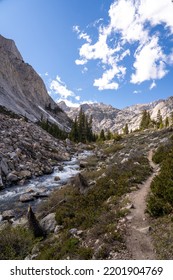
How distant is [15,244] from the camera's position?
1176 cm

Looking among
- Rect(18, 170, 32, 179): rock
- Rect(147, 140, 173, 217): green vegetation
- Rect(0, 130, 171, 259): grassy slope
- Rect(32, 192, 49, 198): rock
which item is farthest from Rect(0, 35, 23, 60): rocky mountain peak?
Rect(147, 140, 173, 217): green vegetation

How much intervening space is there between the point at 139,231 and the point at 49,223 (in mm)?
5508

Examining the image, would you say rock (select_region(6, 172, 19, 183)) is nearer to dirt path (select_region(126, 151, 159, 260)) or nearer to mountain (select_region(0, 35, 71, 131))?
dirt path (select_region(126, 151, 159, 260))

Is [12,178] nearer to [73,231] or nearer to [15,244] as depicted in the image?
[15,244]

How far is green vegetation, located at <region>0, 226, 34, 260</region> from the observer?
1100 centimetres

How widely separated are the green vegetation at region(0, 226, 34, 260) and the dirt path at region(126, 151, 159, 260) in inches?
189

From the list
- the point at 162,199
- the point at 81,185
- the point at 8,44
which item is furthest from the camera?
the point at 8,44

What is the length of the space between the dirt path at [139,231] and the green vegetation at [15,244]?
4.81 metres

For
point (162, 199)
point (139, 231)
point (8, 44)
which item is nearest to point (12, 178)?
point (162, 199)

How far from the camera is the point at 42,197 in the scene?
20.4m

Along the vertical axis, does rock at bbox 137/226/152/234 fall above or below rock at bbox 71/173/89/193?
below

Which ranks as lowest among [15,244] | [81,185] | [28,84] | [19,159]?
[15,244]

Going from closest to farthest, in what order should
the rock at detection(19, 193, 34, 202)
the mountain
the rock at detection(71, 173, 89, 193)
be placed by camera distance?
the rock at detection(71, 173, 89, 193)
the rock at detection(19, 193, 34, 202)
the mountain
